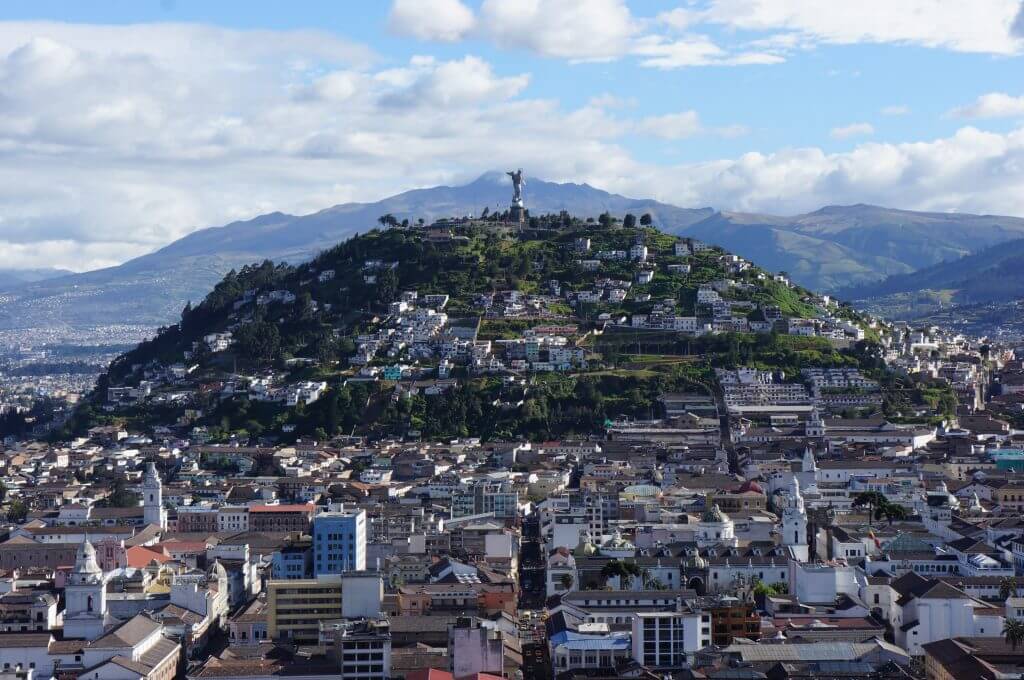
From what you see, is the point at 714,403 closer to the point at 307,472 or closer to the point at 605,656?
the point at 307,472

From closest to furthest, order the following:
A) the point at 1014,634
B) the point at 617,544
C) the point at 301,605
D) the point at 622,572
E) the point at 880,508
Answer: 1. the point at 1014,634
2. the point at 301,605
3. the point at 622,572
4. the point at 617,544
5. the point at 880,508

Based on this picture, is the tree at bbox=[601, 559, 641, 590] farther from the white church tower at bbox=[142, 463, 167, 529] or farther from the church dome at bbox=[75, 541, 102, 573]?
the white church tower at bbox=[142, 463, 167, 529]

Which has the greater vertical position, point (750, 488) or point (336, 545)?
point (750, 488)

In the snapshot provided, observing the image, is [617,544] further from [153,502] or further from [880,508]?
[153,502]

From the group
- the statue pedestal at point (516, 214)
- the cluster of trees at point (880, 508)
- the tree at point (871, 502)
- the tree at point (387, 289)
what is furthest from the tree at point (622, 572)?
the statue pedestal at point (516, 214)

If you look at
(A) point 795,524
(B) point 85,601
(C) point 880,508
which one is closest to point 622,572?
(A) point 795,524

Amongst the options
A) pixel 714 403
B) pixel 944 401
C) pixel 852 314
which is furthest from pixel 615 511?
pixel 852 314
